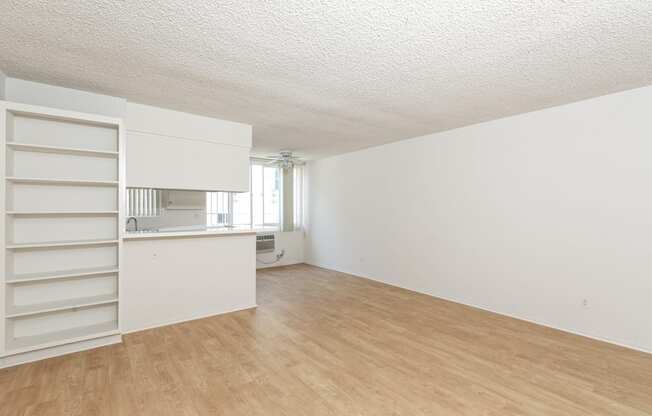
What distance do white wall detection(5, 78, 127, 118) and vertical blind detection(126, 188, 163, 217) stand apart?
122 cm

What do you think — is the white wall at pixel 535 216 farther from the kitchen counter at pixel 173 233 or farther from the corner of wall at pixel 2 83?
the corner of wall at pixel 2 83

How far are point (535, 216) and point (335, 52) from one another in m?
3.09

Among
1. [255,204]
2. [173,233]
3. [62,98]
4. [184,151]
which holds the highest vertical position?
[62,98]

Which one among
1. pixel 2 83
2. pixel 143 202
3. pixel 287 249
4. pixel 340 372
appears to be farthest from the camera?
pixel 287 249

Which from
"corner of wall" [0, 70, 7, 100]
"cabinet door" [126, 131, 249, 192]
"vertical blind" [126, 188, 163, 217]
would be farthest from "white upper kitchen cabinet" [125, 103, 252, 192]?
"corner of wall" [0, 70, 7, 100]

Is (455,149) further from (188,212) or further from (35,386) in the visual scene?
(35,386)

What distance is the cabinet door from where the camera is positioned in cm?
354

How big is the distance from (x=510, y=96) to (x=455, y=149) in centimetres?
138

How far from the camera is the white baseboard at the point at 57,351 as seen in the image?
260cm

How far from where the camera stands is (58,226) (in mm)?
3020

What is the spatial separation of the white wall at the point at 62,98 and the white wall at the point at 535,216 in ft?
13.5

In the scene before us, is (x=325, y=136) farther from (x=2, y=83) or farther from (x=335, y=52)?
(x=2, y=83)

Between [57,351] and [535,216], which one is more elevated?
[535,216]

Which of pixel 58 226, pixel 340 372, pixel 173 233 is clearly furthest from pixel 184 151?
pixel 340 372
